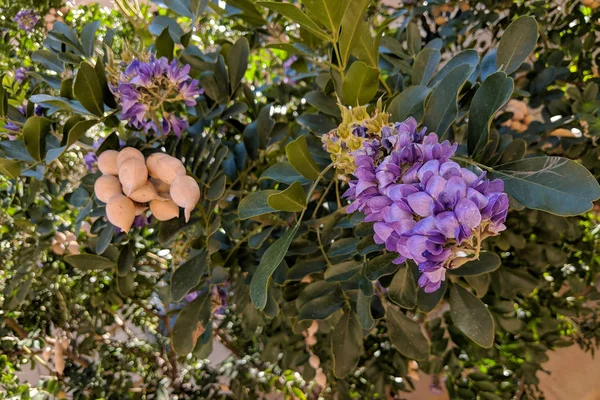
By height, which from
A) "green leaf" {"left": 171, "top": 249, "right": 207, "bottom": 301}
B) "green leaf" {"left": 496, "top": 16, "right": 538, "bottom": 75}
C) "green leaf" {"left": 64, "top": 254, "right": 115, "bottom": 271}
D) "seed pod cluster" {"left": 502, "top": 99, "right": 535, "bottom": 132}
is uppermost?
"green leaf" {"left": 496, "top": 16, "right": 538, "bottom": 75}

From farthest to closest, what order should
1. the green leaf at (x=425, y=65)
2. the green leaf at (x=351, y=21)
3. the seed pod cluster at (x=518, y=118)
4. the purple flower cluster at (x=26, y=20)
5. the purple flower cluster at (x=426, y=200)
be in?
1. the purple flower cluster at (x=26, y=20)
2. the seed pod cluster at (x=518, y=118)
3. the green leaf at (x=425, y=65)
4. the green leaf at (x=351, y=21)
5. the purple flower cluster at (x=426, y=200)

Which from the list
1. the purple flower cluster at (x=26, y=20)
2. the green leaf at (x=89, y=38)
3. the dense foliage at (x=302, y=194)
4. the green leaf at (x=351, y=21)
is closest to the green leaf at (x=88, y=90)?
the dense foliage at (x=302, y=194)

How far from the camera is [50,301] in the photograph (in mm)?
906

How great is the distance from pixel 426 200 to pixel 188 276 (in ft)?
0.98

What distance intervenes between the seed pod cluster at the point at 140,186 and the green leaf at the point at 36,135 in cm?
6

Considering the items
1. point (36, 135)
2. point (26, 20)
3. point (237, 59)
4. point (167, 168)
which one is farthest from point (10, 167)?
point (26, 20)

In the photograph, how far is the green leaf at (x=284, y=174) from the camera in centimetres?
42

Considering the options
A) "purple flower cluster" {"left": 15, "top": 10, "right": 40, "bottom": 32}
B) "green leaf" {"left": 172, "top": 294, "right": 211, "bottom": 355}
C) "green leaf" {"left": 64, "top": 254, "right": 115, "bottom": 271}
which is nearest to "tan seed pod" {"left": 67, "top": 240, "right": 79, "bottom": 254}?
"green leaf" {"left": 64, "top": 254, "right": 115, "bottom": 271}

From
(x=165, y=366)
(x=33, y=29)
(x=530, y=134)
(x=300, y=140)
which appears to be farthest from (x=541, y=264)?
(x=33, y=29)

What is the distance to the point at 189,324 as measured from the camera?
0.52m

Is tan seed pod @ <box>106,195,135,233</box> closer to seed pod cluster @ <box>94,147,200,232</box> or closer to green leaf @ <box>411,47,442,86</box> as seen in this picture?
seed pod cluster @ <box>94,147,200,232</box>

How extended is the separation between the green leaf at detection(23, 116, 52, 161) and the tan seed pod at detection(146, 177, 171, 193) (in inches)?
4.2

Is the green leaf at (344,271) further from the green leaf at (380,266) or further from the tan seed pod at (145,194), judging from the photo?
the tan seed pod at (145,194)

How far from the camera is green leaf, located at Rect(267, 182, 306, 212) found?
0.34 meters
